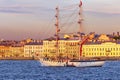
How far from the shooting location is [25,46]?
17562cm

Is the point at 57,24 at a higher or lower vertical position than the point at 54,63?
higher

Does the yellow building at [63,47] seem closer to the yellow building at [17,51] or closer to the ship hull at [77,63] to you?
the yellow building at [17,51]

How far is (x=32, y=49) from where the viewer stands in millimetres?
172750

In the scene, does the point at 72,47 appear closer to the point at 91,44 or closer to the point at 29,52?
the point at 91,44

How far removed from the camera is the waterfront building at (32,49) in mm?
170500

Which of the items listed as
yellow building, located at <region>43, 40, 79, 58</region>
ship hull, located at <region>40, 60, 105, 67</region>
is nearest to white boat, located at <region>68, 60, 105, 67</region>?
ship hull, located at <region>40, 60, 105, 67</region>

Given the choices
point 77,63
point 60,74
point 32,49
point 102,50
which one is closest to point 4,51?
point 32,49

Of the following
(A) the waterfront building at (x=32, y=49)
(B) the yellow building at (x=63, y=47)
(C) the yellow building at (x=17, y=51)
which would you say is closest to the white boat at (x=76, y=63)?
(B) the yellow building at (x=63, y=47)

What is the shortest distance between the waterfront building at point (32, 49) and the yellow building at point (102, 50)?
54.1 feet

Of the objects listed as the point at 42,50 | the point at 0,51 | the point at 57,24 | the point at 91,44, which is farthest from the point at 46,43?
the point at 57,24

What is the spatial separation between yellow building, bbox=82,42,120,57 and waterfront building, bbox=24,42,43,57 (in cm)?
1650

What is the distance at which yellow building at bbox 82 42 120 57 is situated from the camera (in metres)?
158

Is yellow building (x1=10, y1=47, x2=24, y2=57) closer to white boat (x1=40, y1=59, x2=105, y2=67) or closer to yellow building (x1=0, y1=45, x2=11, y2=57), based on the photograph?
yellow building (x1=0, y1=45, x2=11, y2=57)

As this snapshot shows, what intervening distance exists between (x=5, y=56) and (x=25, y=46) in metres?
9.07
